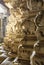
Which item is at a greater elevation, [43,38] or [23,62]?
[43,38]

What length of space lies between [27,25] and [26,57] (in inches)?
14.9

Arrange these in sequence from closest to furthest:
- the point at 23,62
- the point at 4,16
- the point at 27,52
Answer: the point at 27,52 → the point at 23,62 → the point at 4,16

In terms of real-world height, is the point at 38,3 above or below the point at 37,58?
above

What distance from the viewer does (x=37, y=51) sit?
5.02 ft

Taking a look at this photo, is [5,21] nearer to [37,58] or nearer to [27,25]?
[27,25]

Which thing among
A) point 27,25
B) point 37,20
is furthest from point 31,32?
point 37,20

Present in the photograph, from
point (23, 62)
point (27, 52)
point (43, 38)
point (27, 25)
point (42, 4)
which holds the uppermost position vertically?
point (42, 4)

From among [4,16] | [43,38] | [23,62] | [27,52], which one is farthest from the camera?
[4,16]

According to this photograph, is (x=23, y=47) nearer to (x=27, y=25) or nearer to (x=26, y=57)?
(x=26, y=57)

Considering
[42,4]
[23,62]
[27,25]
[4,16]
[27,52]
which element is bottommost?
[23,62]

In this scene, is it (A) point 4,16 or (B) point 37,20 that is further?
(A) point 4,16

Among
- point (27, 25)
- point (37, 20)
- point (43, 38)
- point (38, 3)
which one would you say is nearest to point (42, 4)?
point (38, 3)

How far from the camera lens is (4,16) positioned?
988 cm

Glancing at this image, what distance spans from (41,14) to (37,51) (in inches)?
12.9
